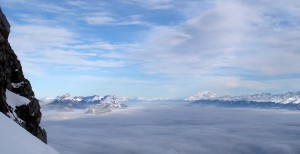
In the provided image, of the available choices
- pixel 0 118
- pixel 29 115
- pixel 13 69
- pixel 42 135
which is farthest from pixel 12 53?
pixel 0 118

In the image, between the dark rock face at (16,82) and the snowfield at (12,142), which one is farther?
the dark rock face at (16,82)

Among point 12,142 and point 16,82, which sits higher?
point 16,82

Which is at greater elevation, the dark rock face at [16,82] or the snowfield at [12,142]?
the dark rock face at [16,82]

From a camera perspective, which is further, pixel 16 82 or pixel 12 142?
pixel 16 82

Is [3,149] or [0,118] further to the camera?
[0,118]

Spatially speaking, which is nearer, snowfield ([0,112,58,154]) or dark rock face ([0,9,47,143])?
snowfield ([0,112,58,154])

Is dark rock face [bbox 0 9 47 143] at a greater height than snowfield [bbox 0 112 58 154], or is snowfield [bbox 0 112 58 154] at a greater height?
dark rock face [bbox 0 9 47 143]

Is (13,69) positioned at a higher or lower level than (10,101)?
higher

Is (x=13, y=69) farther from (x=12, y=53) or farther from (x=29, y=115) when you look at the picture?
(x=29, y=115)
